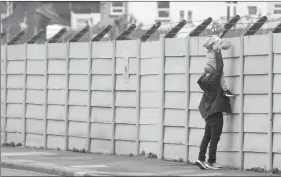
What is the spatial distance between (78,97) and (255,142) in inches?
188

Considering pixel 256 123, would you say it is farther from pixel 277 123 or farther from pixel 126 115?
pixel 126 115

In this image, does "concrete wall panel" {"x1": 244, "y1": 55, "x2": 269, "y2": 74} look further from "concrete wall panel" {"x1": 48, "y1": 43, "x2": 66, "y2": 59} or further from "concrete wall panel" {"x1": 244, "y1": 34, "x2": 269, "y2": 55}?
"concrete wall panel" {"x1": 48, "y1": 43, "x2": 66, "y2": 59}

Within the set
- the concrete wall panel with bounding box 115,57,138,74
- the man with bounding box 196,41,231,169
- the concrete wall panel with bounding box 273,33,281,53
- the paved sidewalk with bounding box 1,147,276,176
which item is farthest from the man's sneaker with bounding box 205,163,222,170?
the concrete wall panel with bounding box 115,57,138,74

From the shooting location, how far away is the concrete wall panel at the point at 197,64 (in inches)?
582

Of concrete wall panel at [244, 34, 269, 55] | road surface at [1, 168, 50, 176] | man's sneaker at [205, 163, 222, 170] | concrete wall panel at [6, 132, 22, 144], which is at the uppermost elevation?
concrete wall panel at [244, 34, 269, 55]

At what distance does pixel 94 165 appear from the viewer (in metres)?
14.8

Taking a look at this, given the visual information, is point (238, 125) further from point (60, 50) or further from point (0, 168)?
point (60, 50)

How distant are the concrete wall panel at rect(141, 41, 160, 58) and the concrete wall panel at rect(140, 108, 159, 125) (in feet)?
3.03

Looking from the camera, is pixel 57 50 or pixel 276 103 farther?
pixel 57 50

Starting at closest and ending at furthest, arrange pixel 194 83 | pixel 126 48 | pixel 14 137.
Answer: pixel 194 83, pixel 126 48, pixel 14 137

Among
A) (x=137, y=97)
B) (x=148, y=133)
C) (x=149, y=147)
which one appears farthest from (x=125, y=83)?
(x=149, y=147)

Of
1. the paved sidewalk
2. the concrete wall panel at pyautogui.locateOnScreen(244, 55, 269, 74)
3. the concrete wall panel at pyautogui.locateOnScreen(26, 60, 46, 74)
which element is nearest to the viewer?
the paved sidewalk

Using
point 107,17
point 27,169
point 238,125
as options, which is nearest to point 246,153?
point 238,125

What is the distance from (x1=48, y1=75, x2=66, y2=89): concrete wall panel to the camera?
708 inches
